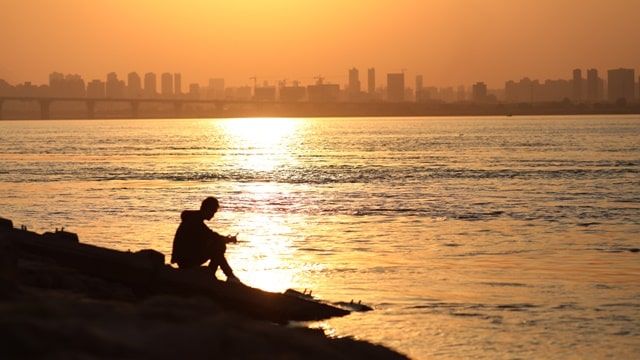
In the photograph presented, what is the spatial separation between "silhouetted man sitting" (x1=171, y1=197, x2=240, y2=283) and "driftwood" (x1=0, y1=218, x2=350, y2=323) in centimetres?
60

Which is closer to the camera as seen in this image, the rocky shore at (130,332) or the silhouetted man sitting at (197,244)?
the rocky shore at (130,332)

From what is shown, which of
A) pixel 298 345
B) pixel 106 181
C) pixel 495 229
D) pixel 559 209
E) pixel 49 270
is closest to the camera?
pixel 298 345

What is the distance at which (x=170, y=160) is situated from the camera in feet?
228

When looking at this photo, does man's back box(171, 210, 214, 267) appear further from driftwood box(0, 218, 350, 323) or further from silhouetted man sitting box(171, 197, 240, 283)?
driftwood box(0, 218, 350, 323)

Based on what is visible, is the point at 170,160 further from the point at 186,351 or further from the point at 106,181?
the point at 186,351

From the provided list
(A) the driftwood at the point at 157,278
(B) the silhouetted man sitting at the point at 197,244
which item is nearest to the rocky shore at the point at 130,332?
(A) the driftwood at the point at 157,278

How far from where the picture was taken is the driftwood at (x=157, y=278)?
447 inches

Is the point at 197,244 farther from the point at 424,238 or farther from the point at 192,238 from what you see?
the point at 424,238

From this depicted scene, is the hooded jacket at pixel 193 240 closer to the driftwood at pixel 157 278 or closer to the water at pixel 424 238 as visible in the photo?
the driftwood at pixel 157 278

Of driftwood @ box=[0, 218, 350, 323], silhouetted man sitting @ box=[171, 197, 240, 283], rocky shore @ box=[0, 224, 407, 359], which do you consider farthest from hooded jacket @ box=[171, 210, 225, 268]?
rocky shore @ box=[0, 224, 407, 359]

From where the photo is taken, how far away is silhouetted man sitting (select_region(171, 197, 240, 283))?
12.5 metres

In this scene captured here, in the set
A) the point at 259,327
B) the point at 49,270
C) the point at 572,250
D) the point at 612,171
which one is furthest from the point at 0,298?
the point at 612,171

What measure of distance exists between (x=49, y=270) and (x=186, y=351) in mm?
5436

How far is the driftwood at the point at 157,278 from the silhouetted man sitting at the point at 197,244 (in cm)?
60
